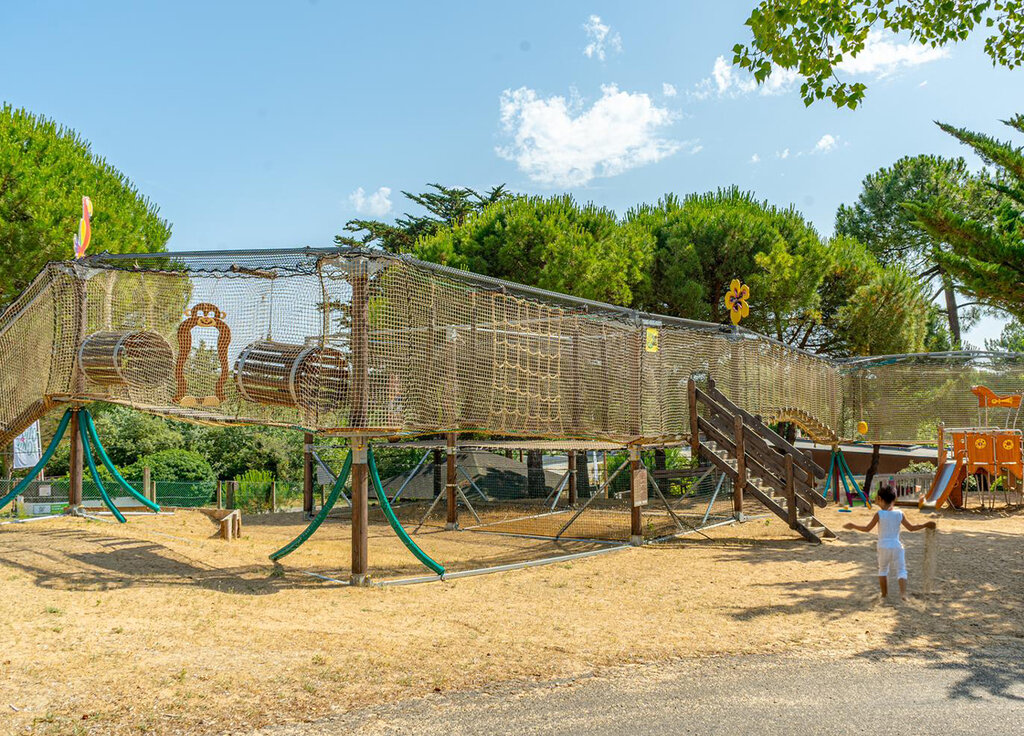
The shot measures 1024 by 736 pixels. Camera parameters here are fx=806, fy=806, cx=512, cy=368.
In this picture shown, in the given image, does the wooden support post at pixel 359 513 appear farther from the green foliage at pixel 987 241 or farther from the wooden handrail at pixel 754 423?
the green foliage at pixel 987 241

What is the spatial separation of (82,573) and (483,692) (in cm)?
568

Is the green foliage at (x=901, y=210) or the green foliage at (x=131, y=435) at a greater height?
the green foliage at (x=901, y=210)

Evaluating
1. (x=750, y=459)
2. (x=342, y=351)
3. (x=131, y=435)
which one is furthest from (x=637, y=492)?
(x=131, y=435)

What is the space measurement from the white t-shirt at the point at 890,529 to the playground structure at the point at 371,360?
4.31 m

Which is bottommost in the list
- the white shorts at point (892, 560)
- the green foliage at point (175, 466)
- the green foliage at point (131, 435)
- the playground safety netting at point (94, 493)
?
the white shorts at point (892, 560)

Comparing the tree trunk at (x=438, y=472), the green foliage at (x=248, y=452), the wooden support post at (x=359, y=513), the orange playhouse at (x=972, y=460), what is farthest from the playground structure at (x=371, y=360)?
the green foliage at (x=248, y=452)

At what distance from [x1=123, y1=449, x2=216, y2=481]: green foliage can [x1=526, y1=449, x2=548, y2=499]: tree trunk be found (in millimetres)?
9430

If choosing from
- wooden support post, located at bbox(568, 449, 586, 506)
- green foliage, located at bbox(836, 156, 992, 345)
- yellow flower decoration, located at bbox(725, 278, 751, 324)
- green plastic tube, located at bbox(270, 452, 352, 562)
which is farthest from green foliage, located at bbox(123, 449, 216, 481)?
green foliage, located at bbox(836, 156, 992, 345)

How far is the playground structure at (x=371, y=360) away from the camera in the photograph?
29.5 ft

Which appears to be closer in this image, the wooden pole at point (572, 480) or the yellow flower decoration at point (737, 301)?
the yellow flower decoration at point (737, 301)

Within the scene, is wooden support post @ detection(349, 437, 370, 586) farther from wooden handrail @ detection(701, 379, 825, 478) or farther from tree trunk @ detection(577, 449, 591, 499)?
tree trunk @ detection(577, 449, 591, 499)

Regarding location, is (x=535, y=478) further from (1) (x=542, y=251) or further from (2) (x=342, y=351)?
(2) (x=342, y=351)

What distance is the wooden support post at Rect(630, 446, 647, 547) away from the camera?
12.5 m

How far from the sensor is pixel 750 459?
13.9m
